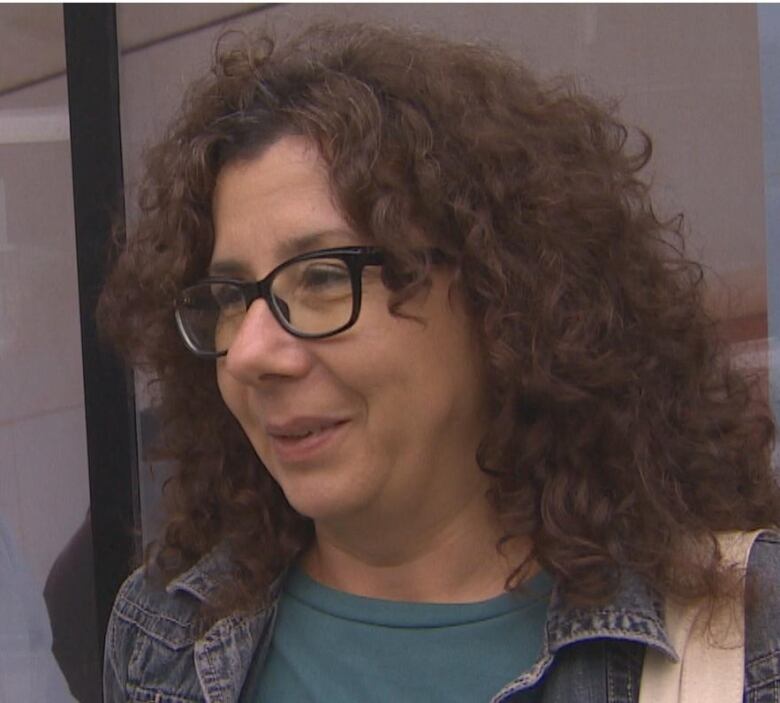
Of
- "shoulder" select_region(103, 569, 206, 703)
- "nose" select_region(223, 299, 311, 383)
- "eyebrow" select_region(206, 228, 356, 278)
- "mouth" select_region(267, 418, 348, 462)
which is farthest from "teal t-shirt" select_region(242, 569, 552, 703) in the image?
"eyebrow" select_region(206, 228, 356, 278)

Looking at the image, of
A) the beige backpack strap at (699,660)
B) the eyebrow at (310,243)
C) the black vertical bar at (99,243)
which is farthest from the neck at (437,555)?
the black vertical bar at (99,243)

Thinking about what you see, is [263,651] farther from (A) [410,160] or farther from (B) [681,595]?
(A) [410,160]

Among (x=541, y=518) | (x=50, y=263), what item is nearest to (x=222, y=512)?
(x=541, y=518)

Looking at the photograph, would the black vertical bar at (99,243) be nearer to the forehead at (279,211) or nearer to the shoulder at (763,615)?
the forehead at (279,211)

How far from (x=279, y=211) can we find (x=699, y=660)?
73 cm

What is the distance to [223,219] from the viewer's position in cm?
159

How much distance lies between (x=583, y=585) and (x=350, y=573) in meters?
0.33

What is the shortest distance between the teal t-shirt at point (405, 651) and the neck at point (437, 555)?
2 cm

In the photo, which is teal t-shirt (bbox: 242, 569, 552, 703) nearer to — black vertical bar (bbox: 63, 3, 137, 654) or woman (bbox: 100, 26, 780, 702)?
woman (bbox: 100, 26, 780, 702)

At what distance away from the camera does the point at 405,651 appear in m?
1.56

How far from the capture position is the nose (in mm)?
1455

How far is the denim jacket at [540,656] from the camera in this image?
142cm

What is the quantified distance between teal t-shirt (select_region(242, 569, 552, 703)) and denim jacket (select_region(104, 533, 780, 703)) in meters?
0.04

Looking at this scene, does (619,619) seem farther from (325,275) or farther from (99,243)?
(99,243)
